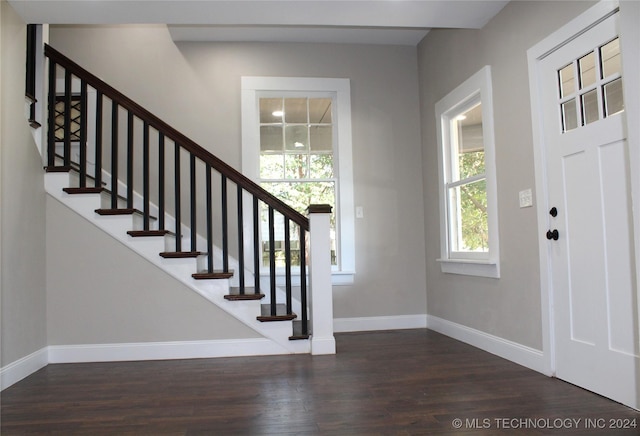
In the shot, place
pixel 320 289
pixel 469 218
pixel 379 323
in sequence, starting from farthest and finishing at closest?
pixel 379 323
pixel 469 218
pixel 320 289

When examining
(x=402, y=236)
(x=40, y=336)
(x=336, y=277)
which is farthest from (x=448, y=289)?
(x=40, y=336)

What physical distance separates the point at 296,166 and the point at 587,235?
285 cm

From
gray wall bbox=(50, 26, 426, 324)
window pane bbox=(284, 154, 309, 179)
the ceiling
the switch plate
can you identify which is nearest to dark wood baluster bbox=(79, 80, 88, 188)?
the ceiling

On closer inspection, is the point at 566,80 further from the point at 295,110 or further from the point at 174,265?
the point at 174,265

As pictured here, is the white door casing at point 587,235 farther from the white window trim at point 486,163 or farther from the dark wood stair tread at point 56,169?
the dark wood stair tread at point 56,169

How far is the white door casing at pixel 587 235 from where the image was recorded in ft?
7.65

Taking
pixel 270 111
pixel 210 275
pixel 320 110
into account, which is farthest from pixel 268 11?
pixel 210 275

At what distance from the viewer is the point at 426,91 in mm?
4699

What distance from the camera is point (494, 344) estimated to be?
3.46m

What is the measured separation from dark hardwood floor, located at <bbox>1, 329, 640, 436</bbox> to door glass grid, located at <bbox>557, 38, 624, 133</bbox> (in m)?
1.52

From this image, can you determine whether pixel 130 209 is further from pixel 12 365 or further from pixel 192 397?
pixel 192 397

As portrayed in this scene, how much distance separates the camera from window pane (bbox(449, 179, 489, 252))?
3760 mm

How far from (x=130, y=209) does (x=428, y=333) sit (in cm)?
286

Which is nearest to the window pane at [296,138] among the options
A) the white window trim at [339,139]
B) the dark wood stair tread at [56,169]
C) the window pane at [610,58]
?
the white window trim at [339,139]
